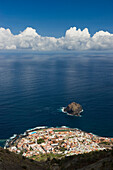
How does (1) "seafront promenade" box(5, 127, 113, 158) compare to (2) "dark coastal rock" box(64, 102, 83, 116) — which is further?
(2) "dark coastal rock" box(64, 102, 83, 116)

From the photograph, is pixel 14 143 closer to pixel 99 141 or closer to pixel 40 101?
pixel 99 141

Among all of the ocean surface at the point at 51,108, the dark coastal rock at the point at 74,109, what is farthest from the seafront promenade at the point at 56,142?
the dark coastal rock at the point at 74,109

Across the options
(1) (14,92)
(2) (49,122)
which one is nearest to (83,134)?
(2) (49,122)

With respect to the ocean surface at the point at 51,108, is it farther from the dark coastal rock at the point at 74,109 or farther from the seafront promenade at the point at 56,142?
the seafront promenade at the point at 56,142

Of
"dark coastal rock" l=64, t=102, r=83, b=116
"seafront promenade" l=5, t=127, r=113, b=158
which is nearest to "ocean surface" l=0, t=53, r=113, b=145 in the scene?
"dark coastal rock" l=64, t=102, r=83, b=116

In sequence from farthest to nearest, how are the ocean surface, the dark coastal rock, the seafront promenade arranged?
the dark coastal rock → the ocean surface → the seafront promenade

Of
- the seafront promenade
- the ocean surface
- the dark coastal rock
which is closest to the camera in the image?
the seafront promenade

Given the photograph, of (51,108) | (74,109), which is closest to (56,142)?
(74,109)

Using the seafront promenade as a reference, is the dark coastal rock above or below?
above

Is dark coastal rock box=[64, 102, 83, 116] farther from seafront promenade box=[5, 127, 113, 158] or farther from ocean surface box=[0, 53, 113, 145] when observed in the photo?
seafront promenade box=[5, 127, 113, 158]
